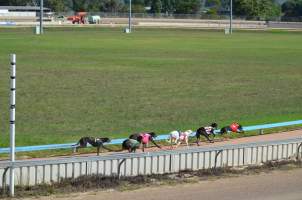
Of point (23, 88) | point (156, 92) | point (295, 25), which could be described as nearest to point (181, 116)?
point (156, 92)

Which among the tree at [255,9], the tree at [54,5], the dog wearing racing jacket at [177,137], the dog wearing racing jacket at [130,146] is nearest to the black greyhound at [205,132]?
the dog wearing racing jacket at [177,137]

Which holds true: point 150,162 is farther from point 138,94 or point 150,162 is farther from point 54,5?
point 54,5

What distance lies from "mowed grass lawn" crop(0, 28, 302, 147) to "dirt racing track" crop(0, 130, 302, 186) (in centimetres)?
396

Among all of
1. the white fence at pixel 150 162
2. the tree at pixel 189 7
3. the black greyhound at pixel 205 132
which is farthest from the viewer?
the tree at pixel 189 7

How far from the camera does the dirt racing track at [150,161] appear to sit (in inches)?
444

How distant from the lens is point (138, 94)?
83.5 ft

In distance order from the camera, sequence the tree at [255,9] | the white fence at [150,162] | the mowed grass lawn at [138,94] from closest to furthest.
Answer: the white fence at [150,162], the mowed grass lawn at [138,94], the tree at [255,9]

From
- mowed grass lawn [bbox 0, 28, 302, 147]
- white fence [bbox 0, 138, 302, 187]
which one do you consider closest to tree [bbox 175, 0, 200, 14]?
mowed grass lawn [bbox 0, 28, 302, 147]

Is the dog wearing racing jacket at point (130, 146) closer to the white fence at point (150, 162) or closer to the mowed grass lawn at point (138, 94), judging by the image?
the white fence at point (150, 162)

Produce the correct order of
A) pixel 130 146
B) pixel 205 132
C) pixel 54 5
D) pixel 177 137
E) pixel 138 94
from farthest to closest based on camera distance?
pixel 54 5
pixel 138 94
pixel 205 132
pixel 177 137
pixel 130 146

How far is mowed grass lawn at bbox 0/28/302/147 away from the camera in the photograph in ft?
60.6

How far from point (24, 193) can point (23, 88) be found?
16194 mm

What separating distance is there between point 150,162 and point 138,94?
13.2 m

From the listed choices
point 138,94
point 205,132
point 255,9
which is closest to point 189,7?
point 255,9
